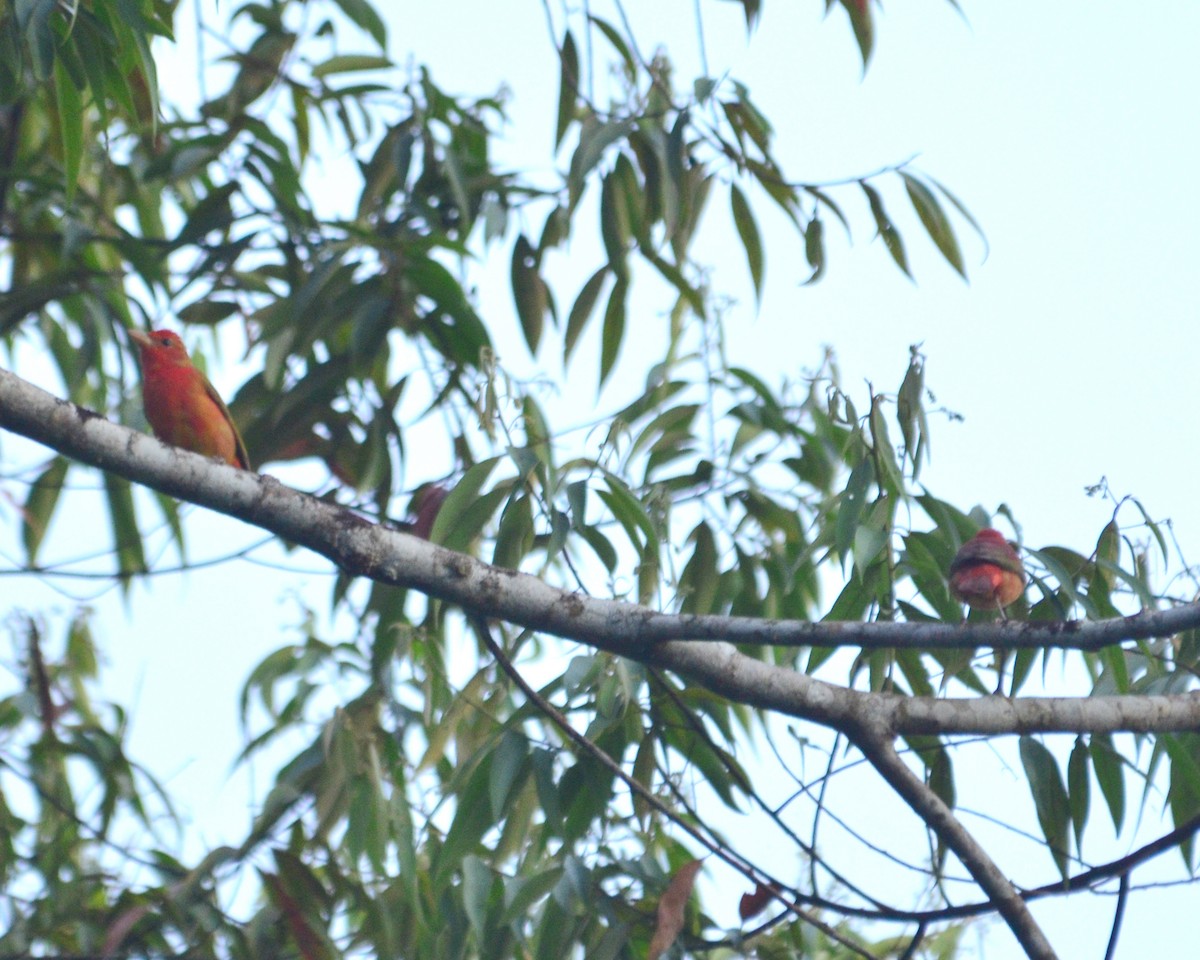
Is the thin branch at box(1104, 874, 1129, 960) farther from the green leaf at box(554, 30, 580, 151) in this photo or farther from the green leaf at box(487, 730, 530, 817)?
the green leaf at box(554, 30, 580, 151)

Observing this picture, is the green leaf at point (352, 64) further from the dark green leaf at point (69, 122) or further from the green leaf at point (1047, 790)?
the green leaf at point (1047, 790)

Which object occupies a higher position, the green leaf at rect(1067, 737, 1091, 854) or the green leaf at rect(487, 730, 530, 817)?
the green leaf at rect(1067, 737, 1091, 854)

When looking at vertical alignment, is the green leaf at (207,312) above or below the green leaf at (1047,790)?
above

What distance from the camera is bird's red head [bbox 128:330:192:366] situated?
4551 millimetres

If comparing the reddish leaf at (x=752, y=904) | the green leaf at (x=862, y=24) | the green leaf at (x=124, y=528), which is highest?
the green leaf at (x=862, y=24)

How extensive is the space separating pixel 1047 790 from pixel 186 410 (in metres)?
2.76

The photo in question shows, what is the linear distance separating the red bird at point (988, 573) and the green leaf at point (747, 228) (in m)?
1.14

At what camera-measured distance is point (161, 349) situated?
4.69 meters

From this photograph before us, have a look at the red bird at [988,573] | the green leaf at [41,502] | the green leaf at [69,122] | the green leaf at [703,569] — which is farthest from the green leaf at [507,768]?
the green leaf at [41,502]

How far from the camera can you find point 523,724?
9.94ft

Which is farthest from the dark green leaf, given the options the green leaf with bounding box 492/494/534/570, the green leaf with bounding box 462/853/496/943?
the green leaf with bounding box 462/853/496/943

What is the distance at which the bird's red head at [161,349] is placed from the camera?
4.55 metres

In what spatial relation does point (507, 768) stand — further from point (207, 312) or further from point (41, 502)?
point (41, 502)

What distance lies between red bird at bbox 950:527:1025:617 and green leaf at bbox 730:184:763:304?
3.74ft
